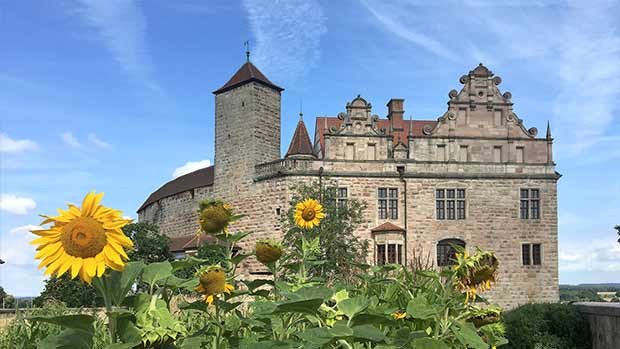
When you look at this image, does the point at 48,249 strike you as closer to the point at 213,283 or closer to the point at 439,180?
the point at 213,283

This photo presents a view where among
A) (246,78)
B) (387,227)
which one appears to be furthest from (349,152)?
(246,78)

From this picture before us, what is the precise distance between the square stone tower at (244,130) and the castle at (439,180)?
6 centimetres

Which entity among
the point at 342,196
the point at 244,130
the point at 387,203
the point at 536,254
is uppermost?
the point at 244,130

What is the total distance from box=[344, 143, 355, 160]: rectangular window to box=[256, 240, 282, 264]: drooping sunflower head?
73.3 feet

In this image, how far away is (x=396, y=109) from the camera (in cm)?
3056

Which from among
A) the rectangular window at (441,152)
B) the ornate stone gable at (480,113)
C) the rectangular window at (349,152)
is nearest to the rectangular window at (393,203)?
the rectangular window at (349,152)

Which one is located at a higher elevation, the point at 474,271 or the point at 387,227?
the point at 387,227

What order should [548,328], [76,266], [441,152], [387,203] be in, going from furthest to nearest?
[441,152], [387,203], [548,328], [76,266]

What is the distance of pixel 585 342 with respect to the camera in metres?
8.03

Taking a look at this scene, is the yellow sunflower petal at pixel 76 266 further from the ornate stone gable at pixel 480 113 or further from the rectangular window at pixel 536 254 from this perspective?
the rectangular window at pixel 536 254

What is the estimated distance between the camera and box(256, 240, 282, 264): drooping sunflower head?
8.20ft

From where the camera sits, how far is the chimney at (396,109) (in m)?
30.5

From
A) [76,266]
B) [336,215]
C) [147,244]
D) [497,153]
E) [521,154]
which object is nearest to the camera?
[76,266]

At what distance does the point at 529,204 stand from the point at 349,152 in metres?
8.53
